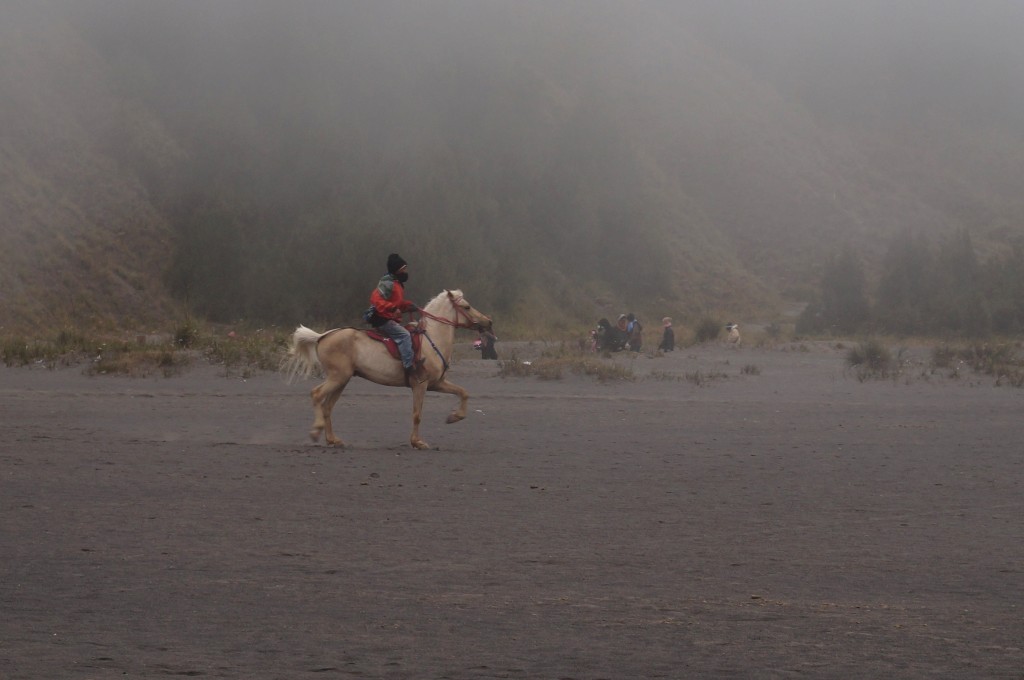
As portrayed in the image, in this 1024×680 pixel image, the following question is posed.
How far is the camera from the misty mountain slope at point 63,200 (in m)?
45.5

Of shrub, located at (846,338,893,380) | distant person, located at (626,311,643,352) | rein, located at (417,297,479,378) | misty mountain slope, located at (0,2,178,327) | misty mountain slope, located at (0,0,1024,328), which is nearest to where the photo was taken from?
rein, located at (417,297,479,378)

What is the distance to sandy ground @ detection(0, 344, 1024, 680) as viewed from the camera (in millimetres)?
5941

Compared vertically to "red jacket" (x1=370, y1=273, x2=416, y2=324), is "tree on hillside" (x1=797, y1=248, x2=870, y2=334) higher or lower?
higher

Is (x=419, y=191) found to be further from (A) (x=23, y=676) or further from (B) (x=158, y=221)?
(A) (x=23, y=676)

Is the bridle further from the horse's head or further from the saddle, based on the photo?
the saddle

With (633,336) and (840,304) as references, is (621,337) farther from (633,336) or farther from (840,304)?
(840,304)

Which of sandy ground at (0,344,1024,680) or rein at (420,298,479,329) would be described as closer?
sandy ground at (0,344,1024,680)

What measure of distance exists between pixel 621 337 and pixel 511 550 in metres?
26.1

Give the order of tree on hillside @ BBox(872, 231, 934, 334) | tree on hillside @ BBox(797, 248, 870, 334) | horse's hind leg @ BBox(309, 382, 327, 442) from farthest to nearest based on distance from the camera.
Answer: tree on hillside @ BBox(797, 248, 870, 334)
tree on hillside @ BBox(872, 231, 934, 334)
horse's hind leg @ BBox(309, 382, 327, 442)

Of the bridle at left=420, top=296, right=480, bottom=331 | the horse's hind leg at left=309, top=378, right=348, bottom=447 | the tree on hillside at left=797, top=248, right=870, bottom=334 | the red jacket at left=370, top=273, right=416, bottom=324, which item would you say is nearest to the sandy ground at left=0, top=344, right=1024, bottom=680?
the horse's hind leg at left=309, top=378, right=348, bottom=447

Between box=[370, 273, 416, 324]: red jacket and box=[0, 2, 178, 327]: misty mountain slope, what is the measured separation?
101 feet

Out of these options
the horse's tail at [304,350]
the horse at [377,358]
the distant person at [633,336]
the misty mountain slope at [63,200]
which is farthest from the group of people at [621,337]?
the misty mountain slope at [63,200]

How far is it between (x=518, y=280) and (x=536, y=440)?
134ft

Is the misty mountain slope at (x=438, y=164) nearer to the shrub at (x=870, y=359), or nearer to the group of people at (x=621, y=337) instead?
the group of people at (x=621, y=337)
